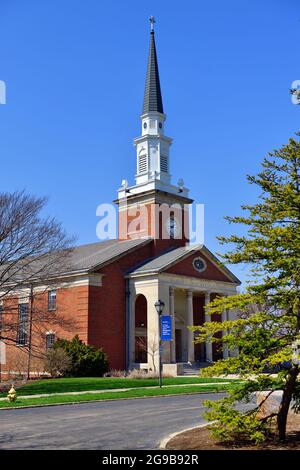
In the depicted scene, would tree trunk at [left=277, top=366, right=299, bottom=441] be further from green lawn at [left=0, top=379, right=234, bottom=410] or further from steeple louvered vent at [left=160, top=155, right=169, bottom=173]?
steeple louvered vent at [left=160, top=155, right=169, bottom=173]

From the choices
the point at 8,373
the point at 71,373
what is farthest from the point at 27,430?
the point at 8,373

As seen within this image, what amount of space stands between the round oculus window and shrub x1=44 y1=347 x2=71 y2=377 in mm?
14639

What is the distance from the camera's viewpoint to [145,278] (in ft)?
145

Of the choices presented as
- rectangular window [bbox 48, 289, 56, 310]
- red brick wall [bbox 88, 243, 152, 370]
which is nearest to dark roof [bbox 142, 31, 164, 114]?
red brick wall [bbox 88, 243, 152, 370]

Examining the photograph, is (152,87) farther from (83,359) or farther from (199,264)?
(83,359)

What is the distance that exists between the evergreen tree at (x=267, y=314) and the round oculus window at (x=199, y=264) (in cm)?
3668

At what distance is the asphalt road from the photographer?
37.0 ft

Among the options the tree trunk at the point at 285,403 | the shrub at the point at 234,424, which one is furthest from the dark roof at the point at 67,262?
the tree trunk at the point at 285,403

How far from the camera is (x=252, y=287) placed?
10.3 metres

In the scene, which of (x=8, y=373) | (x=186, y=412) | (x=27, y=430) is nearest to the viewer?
(x=27, y=430)

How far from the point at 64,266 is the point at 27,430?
20.0 metres

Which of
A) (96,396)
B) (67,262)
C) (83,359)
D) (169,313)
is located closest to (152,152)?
(169,313)
